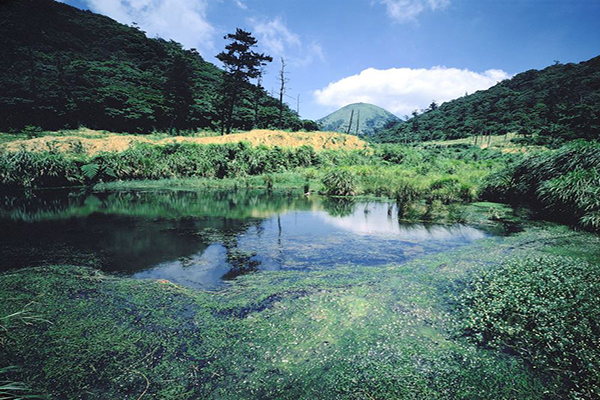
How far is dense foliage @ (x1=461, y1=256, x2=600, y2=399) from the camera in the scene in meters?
2.74

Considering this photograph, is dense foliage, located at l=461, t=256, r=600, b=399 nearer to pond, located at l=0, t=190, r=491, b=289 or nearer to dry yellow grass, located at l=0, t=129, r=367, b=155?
pond, located at l=0, t=190, r=491, b=289

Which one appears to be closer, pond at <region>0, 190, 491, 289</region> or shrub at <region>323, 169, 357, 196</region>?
pond at <region>0, 190, 491, 289</region>

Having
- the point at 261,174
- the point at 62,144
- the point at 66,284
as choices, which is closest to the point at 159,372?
the point at 66,284

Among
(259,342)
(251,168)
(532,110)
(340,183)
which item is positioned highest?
(532,110)

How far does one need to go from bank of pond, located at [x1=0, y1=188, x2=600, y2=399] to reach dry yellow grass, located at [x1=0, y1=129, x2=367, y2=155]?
15468 mm

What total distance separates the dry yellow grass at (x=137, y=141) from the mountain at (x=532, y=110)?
33.0 metres

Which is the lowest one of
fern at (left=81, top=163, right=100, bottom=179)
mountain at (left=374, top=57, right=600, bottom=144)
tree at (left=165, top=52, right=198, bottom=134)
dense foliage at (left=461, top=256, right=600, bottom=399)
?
dense foliage at (left=461, top=256, right=600, bottom=399)

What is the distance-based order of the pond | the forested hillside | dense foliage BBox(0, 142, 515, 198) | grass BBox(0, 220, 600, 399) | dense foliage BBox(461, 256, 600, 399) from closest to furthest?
grass BBox(0, 220, 600, 399) → dense foliage BBox(461, 256, 600, 399) → the pond → dense foliage BBox(0, 142, 515, 198) → the forested hillside

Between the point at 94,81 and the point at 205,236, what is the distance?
1243 inches

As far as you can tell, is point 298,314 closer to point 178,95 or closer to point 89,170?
point 89,170

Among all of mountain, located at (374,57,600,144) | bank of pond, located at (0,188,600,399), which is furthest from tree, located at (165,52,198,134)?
mountain, located at (374,57,600,144)

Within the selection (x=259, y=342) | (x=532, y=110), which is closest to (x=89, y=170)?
(x=259, y=342)

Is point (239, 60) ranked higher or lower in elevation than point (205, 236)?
higher

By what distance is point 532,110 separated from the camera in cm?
6812
